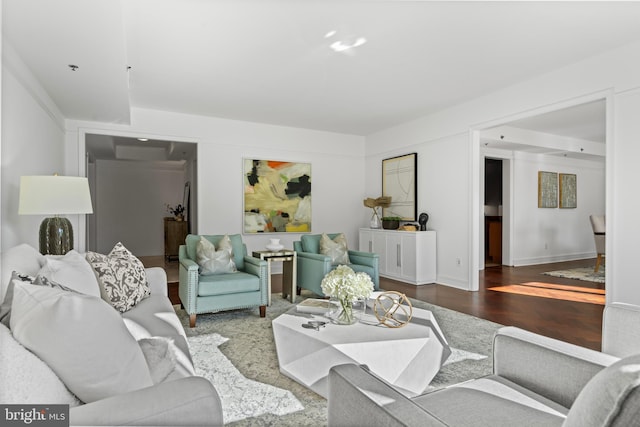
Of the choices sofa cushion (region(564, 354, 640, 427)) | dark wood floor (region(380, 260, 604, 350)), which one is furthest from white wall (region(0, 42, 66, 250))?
dark wood floor (region(380, 260, 604, 350))

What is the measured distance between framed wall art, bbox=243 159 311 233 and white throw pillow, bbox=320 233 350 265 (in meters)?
1.74

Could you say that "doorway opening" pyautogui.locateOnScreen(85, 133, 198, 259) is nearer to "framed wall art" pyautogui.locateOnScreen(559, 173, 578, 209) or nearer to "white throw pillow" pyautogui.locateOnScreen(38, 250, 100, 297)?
"white throw pillow" pyautogui.locateOnScreen(38, 250, 100, 297)

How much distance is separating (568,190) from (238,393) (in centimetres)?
877

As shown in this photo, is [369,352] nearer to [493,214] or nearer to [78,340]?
[78,340]

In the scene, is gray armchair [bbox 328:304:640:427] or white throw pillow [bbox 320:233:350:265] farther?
white throw pillow [bbox 320:233:350:265]

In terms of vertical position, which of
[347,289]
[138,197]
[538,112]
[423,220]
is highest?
[538,112]

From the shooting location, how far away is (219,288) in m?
3.47

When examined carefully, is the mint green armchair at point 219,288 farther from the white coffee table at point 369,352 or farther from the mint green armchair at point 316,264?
the white coffee table at point 369,352

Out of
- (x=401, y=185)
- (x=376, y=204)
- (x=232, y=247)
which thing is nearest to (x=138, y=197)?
(x=376, y=204)

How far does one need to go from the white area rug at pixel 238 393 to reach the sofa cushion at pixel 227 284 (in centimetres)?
77

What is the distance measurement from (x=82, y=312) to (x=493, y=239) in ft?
26.6

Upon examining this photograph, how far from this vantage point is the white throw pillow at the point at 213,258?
148 inches

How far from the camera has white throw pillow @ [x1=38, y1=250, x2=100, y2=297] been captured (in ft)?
5.66

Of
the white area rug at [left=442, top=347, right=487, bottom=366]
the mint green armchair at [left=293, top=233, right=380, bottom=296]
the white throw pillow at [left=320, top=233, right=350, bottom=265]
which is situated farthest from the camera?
the white throw pillow at [left=320, top=233, right=350, bottom=265]
